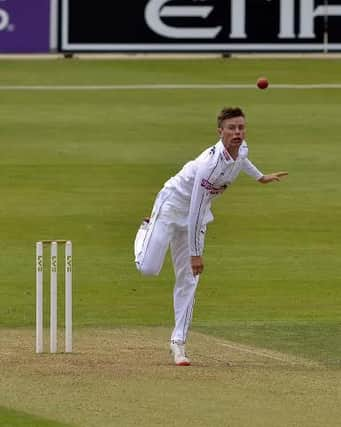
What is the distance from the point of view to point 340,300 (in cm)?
1563

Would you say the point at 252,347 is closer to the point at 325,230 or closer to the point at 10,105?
the point at 325,230

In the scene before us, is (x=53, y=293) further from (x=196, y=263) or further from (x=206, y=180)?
(x=206, y=180)

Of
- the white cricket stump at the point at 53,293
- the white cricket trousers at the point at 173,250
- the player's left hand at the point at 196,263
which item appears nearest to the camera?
the player's left hand at the point at 196,263

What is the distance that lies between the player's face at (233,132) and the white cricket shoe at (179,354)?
157 cm

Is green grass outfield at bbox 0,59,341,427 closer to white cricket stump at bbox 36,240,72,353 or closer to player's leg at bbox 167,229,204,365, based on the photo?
player's leg at bbox 167,229,204,365

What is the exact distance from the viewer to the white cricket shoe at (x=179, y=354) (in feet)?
38.7

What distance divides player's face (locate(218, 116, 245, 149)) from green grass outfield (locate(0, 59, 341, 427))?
1851 millimetres

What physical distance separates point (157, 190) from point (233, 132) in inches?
444

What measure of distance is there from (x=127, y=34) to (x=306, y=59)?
4.06 m

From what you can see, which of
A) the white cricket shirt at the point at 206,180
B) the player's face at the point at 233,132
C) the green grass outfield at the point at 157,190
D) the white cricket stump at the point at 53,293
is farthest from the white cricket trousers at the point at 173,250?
the green grass outfield at the point at 157,190

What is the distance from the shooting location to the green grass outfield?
48.3 feet

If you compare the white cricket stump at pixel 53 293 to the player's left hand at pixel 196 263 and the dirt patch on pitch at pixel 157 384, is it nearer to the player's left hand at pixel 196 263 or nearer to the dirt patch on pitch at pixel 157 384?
the dirt patch on pitch at pixel 157 384

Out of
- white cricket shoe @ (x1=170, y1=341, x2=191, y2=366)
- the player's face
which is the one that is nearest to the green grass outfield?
white cricket shoe @ (x1=170, y1=341, x2=191, y2=366)

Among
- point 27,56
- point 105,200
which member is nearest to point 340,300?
point 105,200
